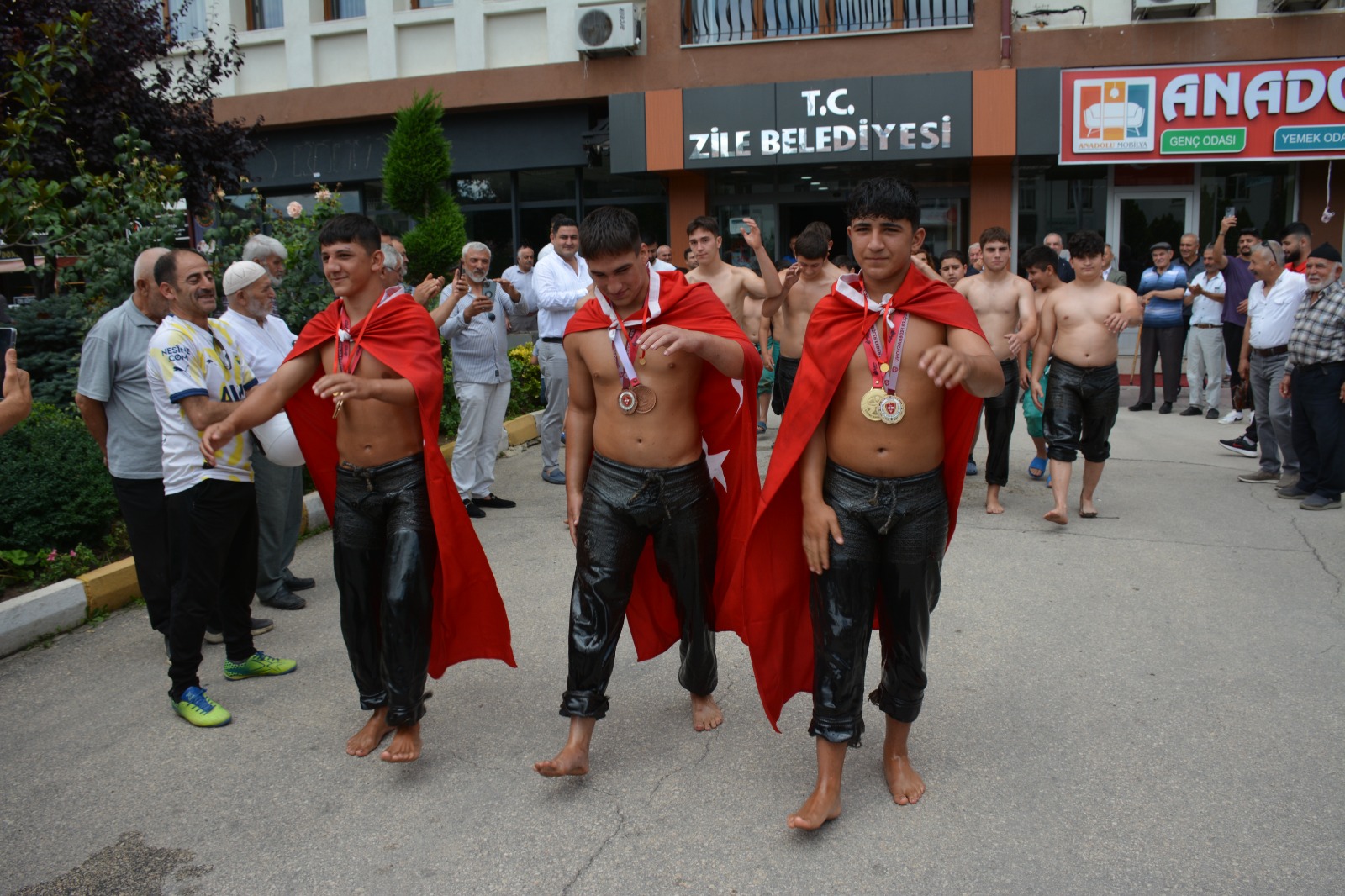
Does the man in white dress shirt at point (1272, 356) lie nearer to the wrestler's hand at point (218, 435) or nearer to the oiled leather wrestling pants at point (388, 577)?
the oiled leather wrestling pants at point (388, 577)

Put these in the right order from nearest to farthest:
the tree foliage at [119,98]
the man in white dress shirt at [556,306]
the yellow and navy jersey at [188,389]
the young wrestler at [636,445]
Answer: the young wrestler at [636,445] < the yellow and navy jersey at [188,389] < the man in white dress shirt at [556,306] < the tree foliage at [119,98]

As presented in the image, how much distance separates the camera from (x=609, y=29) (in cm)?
1462

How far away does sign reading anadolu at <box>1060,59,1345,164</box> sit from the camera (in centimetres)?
1322

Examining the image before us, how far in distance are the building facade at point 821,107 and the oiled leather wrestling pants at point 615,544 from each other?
11318 mm

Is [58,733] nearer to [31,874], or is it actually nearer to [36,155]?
[31,874]

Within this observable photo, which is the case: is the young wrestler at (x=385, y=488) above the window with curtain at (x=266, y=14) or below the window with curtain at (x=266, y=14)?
below

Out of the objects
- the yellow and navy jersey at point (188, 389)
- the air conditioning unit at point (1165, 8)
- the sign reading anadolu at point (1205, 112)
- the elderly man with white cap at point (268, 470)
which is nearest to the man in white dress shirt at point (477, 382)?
the elderly man with white cap at point (268, 470)

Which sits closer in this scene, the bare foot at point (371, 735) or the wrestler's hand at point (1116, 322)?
the bare foot at point (371, 735)

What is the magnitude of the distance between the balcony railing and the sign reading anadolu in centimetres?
200

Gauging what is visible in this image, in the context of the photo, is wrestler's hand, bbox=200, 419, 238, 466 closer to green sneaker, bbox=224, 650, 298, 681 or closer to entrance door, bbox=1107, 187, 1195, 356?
green sneaker, bbox=224, 650, 298, 681

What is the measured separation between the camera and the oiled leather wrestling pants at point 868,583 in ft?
10.8

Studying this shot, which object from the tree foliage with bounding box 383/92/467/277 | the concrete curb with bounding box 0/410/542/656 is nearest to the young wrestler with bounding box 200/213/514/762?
the concrete curb with bounding box 0/410/542/656

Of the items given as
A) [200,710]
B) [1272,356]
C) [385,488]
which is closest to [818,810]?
[385,488]

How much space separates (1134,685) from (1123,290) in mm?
3552
